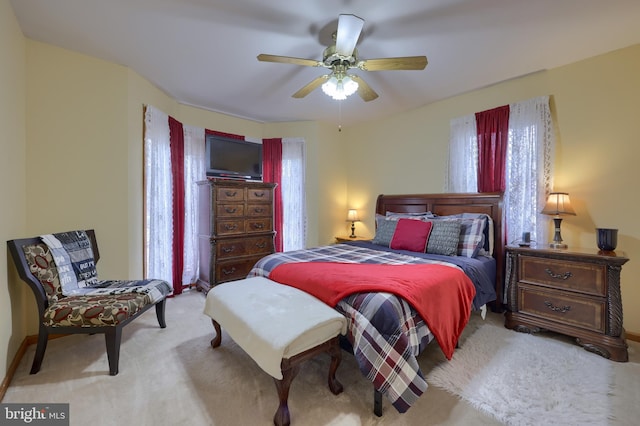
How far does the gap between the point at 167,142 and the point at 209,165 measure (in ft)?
1.90

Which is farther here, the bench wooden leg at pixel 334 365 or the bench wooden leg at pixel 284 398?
the bench wooden leg at pixel 334 365

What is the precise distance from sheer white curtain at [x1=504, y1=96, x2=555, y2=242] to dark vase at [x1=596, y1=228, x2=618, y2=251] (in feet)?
1.69

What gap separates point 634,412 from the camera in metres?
1.56

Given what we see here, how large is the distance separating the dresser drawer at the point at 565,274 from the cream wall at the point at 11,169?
13.7 feet

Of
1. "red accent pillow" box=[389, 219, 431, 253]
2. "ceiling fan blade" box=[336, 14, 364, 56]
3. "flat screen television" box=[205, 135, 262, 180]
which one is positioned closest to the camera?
"ceiling fan blade" box=[336, 14, 364, 56]

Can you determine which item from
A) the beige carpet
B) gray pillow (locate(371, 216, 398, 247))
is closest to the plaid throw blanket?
the beige carpet

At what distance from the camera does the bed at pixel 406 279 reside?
1503mm

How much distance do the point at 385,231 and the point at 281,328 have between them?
7.13 ft

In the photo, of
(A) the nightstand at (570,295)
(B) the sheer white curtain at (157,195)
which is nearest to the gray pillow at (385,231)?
(A) the nightstand at (570,295)

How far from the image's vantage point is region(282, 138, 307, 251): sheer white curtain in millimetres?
4574

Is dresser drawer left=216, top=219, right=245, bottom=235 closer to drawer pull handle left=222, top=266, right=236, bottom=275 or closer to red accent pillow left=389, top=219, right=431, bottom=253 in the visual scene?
drawer pull handle left=222, top=266, right=236, bottom=275

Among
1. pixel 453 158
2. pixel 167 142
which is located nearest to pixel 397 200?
pixel 453 158

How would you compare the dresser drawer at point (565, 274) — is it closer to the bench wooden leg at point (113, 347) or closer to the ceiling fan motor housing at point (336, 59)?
the ceiling fan motor housing at point (336, 59)

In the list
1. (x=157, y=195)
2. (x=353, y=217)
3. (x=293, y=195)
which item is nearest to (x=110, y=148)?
(x=157, y=195)
